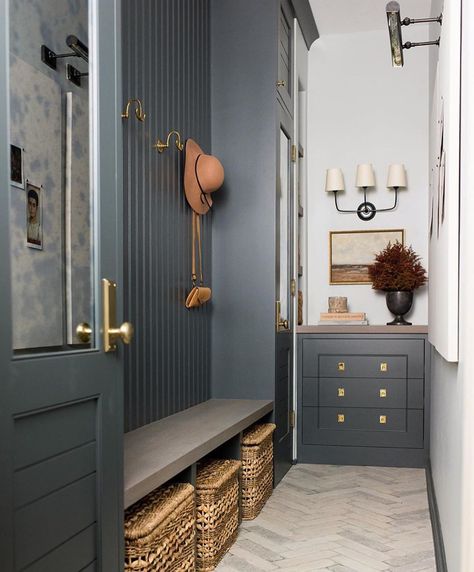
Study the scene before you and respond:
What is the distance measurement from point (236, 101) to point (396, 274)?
1603 millimetres

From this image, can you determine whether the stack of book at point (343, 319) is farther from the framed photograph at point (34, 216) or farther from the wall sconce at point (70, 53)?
the framed photograph at point (34, 216)

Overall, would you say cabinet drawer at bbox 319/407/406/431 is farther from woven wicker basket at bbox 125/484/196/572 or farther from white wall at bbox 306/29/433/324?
woven wicker basket at bbox 125/484/196/572

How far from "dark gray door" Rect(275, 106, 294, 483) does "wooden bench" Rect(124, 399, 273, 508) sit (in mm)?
322

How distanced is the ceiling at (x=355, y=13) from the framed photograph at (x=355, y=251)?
144 cm

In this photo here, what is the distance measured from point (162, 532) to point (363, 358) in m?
2.52

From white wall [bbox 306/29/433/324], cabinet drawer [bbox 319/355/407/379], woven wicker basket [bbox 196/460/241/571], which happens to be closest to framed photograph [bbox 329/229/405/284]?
white wall [bbox 306/29/433/324]

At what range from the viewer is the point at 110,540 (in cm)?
186

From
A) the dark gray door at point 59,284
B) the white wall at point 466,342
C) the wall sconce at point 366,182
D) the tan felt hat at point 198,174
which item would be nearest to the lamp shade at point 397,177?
the wall sconce at point 366,182

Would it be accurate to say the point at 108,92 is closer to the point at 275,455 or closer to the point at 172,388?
the point at 172,388

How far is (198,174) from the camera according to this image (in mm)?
3406

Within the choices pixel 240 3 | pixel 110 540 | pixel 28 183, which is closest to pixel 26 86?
pixel 28 183

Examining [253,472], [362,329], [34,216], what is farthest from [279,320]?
[34,216]

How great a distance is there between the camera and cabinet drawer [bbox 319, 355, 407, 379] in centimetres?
437

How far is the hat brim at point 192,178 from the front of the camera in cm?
333
